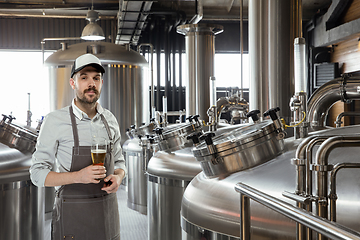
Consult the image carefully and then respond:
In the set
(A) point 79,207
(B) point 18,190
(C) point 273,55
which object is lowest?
(B) point 18,190

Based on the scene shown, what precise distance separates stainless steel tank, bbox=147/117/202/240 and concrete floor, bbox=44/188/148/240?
996 mm

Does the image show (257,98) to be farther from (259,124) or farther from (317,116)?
(259,124)

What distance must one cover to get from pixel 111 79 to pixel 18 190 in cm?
399

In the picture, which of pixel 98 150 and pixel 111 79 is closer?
pixel 98 150

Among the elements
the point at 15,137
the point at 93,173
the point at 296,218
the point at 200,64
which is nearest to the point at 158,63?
the point at 200,64

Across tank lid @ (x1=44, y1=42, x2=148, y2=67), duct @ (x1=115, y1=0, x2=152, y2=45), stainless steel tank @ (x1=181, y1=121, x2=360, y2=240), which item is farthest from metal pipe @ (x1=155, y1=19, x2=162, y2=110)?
stainless steel tank @ (x1=181, y1=121, x2=360, y2=240)

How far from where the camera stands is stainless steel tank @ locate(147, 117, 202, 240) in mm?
2867

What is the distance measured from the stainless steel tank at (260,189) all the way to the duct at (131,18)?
4599 mm

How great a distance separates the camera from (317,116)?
2758mm

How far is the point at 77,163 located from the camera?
181 centimetres

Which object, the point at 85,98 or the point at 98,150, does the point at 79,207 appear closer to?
the point at 98,150

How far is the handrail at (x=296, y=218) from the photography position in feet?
2.21

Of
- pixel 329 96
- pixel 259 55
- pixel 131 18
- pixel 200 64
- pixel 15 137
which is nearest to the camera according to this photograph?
pixel 329 96

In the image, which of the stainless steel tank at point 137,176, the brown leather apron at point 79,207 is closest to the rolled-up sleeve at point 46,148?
the brown leather apron at point 79,207
